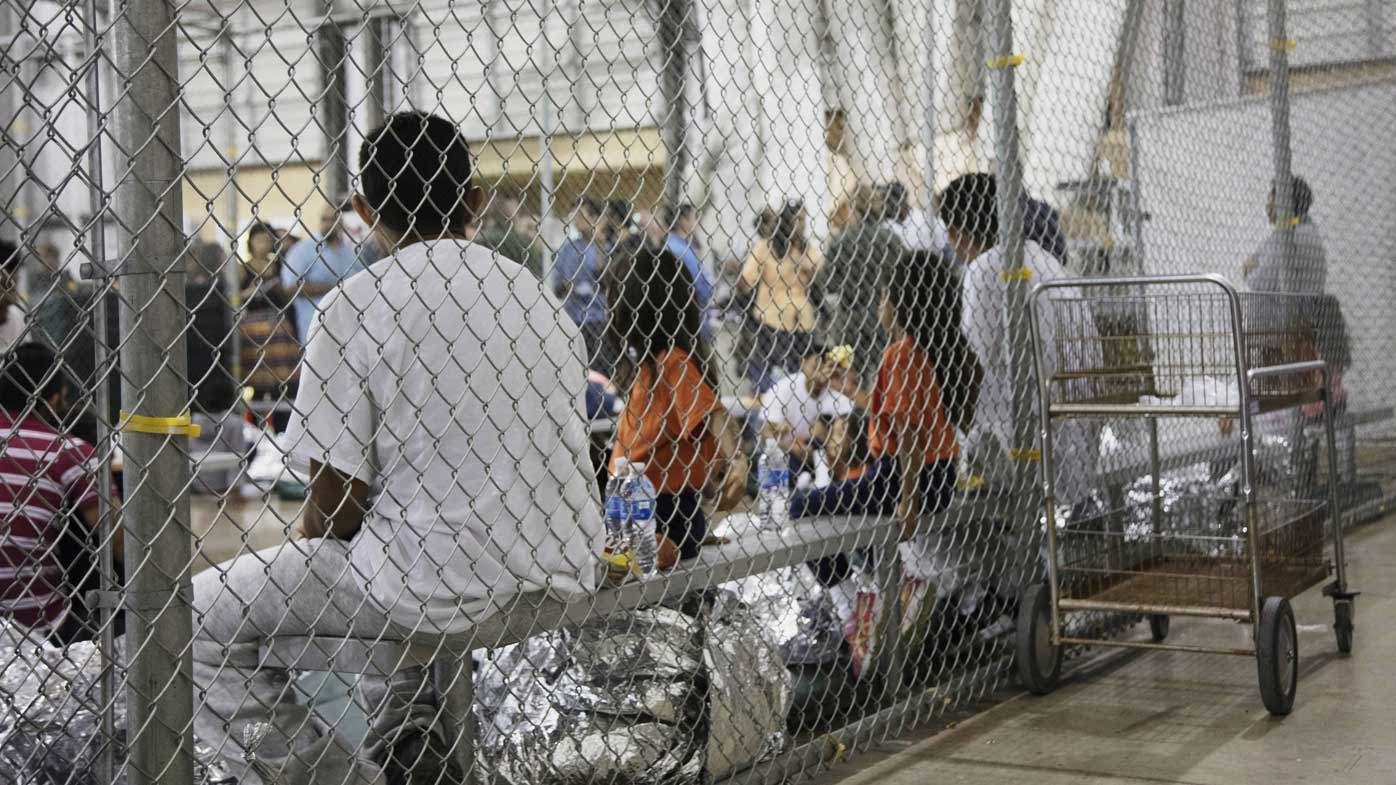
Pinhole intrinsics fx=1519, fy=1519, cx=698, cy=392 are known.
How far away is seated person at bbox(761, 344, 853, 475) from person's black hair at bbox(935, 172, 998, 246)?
86 centimetres

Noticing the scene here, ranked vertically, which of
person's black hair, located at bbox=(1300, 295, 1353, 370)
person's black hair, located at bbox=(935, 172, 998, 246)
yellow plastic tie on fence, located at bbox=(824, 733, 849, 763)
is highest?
person's black hair, located at bbox=(935, 172, 998, 246)

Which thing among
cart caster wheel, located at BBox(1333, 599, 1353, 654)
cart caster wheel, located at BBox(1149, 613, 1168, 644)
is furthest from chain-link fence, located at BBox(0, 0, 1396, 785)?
cart caster wheel, located at BBox(1333, 599, 1353, 654)

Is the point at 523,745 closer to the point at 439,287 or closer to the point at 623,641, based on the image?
the point at 623,641

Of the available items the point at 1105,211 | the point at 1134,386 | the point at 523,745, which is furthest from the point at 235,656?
the point at 1105,211

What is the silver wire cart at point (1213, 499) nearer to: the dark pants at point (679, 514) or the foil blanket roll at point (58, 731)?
the dark pants at point (679, 514)

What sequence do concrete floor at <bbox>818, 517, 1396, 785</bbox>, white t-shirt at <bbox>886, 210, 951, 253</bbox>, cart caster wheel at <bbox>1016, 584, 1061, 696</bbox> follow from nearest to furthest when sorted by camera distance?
1. concrete floor at <bbox>818, 517, 1396, 785</bbox>
2. cart caster wheel at <bbox>1016, 584, 1061, 696</bbox>
3. white t-shirt at <bbox>886, 210, 951, 253</bbox>

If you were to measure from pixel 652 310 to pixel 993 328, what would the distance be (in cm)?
125

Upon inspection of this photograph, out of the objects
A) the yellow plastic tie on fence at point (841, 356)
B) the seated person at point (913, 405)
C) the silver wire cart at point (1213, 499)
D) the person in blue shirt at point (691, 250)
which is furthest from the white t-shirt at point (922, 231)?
the silver wire cart at point (1213, 499)

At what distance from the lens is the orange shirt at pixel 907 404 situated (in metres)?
4.67

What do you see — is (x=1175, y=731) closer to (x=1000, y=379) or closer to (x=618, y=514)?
(x=1000, y=379)

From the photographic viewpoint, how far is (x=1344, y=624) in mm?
5102

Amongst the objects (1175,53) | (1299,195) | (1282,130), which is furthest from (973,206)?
(1299,195)

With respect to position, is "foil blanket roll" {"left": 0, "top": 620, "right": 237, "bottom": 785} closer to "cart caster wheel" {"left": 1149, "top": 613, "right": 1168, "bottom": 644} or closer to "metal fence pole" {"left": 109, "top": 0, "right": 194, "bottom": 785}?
"metal fence pole" {"left": 109, "top": 0, "right": 194, "bottom": 785}

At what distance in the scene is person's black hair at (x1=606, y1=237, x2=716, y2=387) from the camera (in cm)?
424
